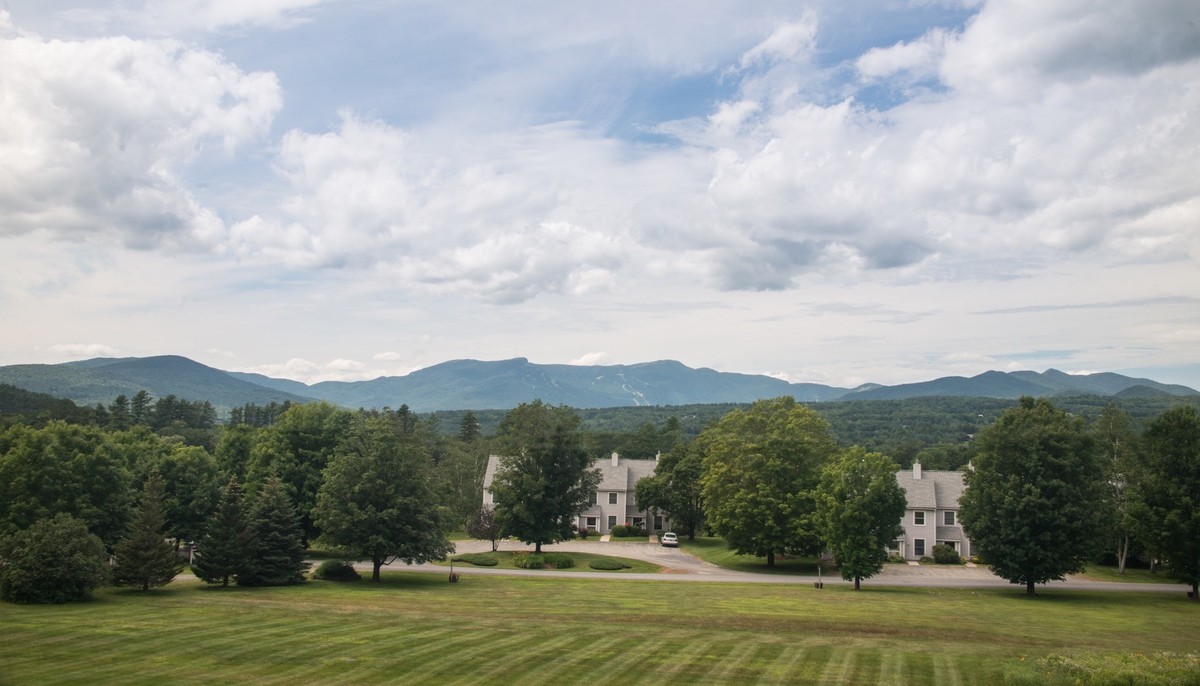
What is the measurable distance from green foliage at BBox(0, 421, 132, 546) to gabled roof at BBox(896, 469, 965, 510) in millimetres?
57218

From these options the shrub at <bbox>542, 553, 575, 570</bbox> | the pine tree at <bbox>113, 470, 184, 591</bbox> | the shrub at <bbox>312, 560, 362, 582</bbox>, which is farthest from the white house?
the pine tree at <bbox>113, 470, 184, 591</bbox>

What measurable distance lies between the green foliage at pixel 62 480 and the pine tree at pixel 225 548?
778 cm

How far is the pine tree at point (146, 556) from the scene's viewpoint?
36.5m

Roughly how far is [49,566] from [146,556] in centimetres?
521

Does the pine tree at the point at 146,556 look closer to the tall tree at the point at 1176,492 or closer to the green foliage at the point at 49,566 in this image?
the green foliage at the point at 49,566

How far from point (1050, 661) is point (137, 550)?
37242 mm

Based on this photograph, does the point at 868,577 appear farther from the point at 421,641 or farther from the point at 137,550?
the point at 137,550

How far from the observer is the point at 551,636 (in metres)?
28.6

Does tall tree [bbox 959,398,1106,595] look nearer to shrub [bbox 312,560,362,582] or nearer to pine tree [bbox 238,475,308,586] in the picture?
shrub [bbox 312,560,362,582]

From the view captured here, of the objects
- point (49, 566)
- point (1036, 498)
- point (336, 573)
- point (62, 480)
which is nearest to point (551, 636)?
point (49, 566)

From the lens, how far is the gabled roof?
224ft

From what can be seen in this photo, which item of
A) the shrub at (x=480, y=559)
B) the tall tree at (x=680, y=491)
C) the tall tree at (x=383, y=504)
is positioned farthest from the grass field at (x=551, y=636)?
the tall tree at (x=680, y=491)

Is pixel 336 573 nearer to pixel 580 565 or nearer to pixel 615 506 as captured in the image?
pixel 580 565

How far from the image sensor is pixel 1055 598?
4650 cm
